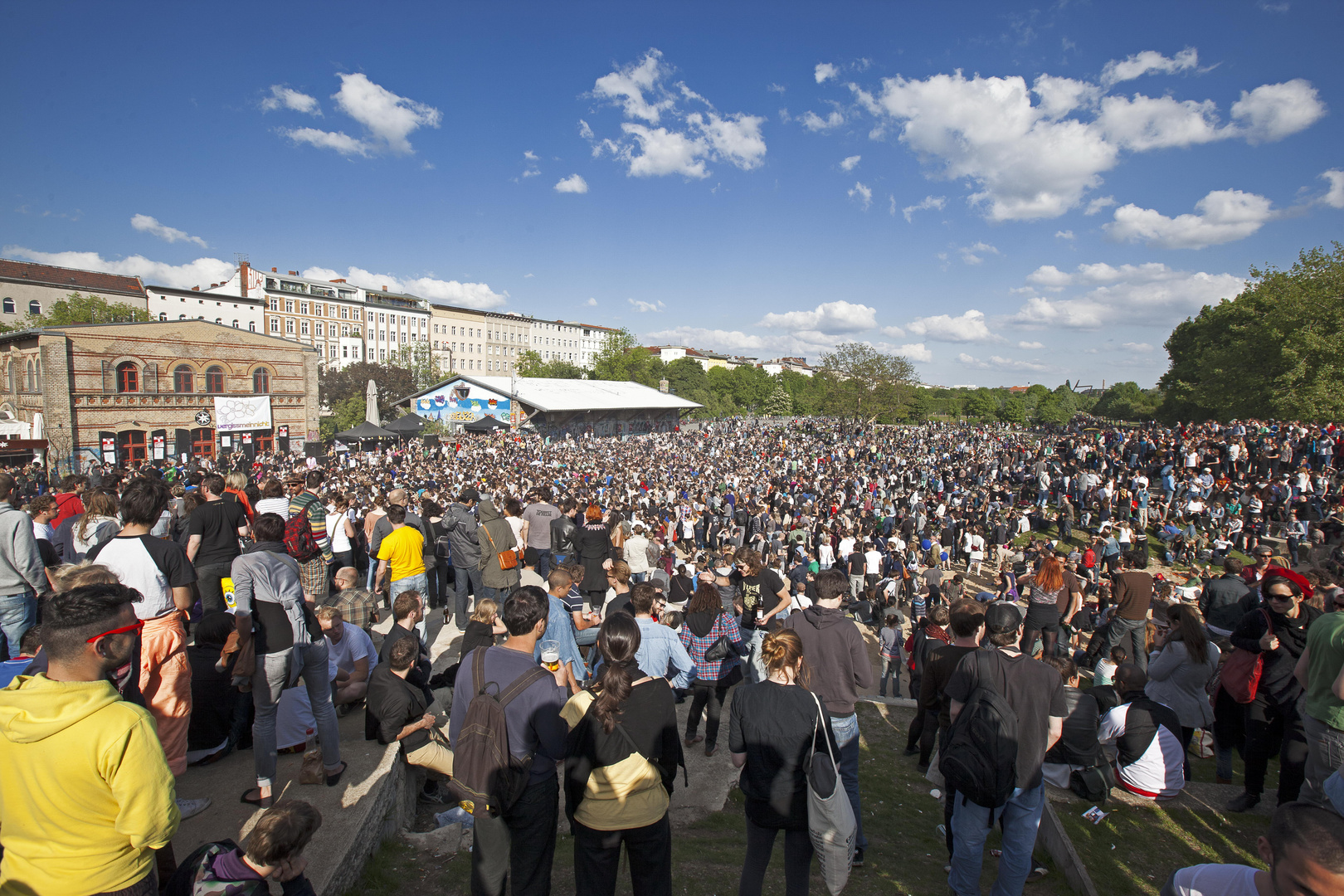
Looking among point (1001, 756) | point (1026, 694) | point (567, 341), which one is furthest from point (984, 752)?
point (567, 341)

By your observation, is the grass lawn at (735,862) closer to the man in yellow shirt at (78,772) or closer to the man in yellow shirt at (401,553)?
the man in yellow shirt at (78,772)

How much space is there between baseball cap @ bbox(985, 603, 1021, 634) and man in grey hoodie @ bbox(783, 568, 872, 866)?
676 millimetres

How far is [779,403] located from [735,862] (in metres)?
74.5

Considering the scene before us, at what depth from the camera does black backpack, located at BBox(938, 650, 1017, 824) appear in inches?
109

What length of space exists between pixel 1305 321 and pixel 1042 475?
1599 centimetres

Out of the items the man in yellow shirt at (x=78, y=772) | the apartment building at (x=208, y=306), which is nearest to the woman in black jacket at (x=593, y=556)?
the man in yellow shirt at (x=78, y=772)

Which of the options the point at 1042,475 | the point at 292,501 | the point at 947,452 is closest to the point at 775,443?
the point at 947,452

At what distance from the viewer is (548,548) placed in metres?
8.04

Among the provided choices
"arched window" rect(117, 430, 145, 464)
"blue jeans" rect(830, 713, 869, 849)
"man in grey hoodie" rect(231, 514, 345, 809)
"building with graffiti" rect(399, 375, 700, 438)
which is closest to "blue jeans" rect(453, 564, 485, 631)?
"man in grey hoodie" rect(231, 514, 345, 809)

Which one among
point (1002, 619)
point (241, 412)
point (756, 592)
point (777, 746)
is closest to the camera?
point (777, 746)

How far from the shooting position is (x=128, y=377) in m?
27.3

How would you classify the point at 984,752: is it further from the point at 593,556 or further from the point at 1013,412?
the point at 1013,412

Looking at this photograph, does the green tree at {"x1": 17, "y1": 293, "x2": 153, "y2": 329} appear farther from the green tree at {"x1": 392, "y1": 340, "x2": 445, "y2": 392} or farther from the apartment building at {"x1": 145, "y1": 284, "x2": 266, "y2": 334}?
Answer: the green tree at {"x1": 392, "y1": 340, "x2": 445, "y2": 392}

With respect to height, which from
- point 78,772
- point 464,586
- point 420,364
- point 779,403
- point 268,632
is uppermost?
point 420,364
